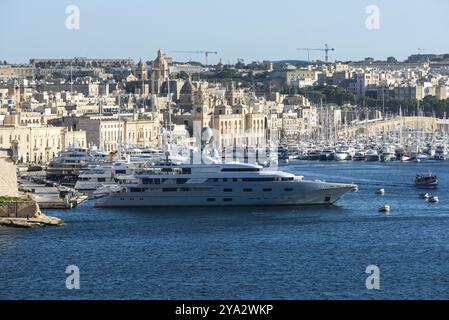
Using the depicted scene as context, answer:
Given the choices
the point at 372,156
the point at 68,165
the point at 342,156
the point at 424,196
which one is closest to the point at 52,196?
the point at 68,165

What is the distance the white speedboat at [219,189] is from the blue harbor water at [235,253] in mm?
382

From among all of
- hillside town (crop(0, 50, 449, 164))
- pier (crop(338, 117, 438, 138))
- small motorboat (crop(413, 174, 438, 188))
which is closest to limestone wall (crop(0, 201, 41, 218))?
small motorboat (crop(413, 174, 438, 188))

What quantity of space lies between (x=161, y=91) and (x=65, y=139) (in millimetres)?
24284

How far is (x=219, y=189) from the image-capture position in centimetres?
2364

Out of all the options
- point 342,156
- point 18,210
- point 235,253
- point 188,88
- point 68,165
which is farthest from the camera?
point 188,88

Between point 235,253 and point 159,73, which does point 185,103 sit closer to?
point 159,73

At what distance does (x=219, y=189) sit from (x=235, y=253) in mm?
6254

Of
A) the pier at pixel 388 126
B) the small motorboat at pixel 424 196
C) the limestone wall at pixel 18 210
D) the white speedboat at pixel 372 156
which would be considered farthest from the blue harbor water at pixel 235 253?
the pier at pixel 388 126

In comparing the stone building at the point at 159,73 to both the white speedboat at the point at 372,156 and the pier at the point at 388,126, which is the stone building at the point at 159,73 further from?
the white speedboat at the point at 372,156

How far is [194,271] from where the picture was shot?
15.9 meters

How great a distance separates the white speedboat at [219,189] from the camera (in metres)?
23.6

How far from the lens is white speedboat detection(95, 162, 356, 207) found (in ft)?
77.4
